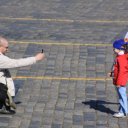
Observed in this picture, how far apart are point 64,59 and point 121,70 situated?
4.56m

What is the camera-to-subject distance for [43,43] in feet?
53.2

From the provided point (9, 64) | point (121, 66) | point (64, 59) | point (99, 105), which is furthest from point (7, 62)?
point (64, 59)

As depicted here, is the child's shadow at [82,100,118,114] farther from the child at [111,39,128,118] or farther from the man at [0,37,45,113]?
the man at [0,37,45,113]

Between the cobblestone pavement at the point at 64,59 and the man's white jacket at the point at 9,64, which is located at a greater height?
the man's white jacket at the point at 9,64

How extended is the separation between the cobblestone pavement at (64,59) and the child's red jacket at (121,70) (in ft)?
2.65

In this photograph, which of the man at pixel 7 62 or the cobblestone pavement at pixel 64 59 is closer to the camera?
the man at pixel 7 62

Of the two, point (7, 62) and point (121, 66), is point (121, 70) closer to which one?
point (121, 66)

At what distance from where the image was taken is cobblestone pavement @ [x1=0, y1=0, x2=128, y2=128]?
10688 millimetres

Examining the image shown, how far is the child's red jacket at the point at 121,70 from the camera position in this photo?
33.3ft

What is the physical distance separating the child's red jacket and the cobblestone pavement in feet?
2.65

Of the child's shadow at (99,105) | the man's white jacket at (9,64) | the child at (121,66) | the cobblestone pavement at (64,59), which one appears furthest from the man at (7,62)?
the child's shadow at (99,105)

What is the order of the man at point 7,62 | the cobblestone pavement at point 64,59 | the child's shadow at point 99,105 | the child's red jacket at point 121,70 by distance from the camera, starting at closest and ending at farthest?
Answer: the man at point 7,62, the child's red jacket at point 121,70, the cobblestone pavement at point 64,59, the child's shadow at point 99,105

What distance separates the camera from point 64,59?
1457cm

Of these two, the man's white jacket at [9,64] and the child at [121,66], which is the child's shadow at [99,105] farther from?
the man's white jacket at [9,64]
